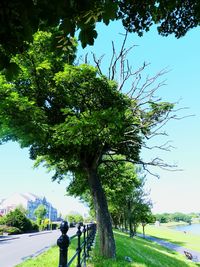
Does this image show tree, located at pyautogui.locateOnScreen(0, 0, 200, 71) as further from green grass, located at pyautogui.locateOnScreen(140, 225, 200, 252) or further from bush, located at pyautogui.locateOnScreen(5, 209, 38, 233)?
bush, located at pyautogui.locateOnScreen(5, 209, 38, 233)

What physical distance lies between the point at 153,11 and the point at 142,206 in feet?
140

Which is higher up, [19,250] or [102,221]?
[102,221]

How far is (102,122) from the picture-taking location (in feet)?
41.1

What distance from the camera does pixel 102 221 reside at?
15195 mm

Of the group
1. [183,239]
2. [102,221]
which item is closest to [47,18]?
[102,221]

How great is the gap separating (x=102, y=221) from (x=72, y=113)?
5312 millimetres

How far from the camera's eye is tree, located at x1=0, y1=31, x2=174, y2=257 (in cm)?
1241

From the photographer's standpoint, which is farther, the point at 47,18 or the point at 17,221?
the point at 17,221

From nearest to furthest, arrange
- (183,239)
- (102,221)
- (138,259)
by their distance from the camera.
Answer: (102,221), (138,259), (183,239)

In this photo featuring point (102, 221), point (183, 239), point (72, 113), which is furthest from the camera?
point (183, 239)

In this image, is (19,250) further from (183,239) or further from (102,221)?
(183,239)

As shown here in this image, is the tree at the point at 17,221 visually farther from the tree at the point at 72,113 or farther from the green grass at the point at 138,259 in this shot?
the tree at the point at 72,113

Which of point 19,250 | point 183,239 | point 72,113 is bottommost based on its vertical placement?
point 19,250

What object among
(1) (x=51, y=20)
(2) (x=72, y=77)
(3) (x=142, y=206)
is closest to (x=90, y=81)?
(2) (x=72, y=77)
